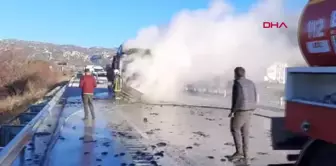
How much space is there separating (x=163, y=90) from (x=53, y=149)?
17.5 m

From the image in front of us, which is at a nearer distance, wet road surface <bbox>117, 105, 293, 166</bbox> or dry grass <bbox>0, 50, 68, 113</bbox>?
wet road surface <bbox>117, 105, 293, 166</bbox>

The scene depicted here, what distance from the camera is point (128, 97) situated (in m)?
24.6

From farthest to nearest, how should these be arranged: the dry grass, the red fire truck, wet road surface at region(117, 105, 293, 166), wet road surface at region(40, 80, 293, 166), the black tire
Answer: the dry grass → wet road surface at region(117, 105, 293, 166) → wet road surface at region(40, 80, 293, 166) → the black tire → the red fire truck

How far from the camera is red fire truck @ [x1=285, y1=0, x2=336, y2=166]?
14.1 ft

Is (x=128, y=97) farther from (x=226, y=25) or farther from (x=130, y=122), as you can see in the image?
(x=130, y=122)

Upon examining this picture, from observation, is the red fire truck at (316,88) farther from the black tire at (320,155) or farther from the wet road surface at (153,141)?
the wet road surface at (153,141)

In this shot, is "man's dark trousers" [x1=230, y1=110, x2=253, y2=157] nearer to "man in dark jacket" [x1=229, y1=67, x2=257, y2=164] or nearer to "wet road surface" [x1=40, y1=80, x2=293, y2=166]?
"man in dark jacket" [x1=229, y1=67, x2=257, y2=164]

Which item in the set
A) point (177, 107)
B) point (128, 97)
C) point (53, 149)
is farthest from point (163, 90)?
point (53, 149)

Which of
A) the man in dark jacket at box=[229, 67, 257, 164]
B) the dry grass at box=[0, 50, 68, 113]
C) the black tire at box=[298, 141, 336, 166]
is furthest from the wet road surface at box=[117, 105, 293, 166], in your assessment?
the dry grass at box=[0, 50, 68, 113]

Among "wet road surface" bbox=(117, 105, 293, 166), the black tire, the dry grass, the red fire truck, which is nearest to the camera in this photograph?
the red fire truck

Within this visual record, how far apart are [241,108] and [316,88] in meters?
4.01

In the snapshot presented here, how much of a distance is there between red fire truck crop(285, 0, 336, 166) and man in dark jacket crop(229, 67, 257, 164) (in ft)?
12.1

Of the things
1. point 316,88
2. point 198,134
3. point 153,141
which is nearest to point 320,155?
point 316,88

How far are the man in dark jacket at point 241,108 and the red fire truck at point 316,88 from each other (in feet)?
12.1
